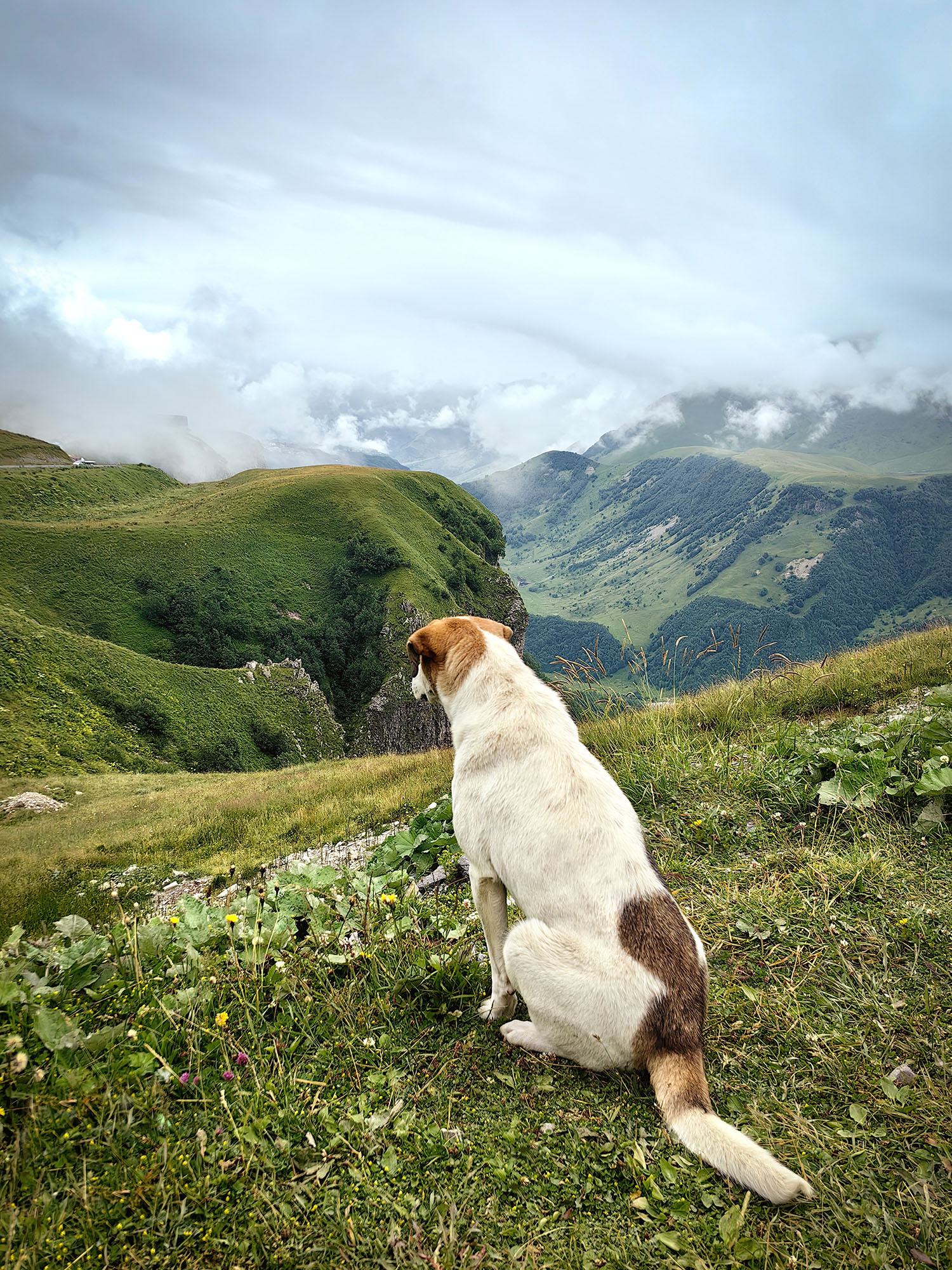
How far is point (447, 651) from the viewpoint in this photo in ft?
15.3

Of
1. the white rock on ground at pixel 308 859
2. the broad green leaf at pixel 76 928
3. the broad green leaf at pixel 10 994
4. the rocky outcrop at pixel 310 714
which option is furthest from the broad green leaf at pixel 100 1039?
the rocky outcrop at pixel 310 714

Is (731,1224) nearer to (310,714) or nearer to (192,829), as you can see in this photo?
(192,829)

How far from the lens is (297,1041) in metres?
3.21

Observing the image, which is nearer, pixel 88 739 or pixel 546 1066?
pixel 546 1066

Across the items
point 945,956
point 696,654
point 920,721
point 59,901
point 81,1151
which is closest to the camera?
point 81,1151

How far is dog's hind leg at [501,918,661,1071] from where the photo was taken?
3.09 m

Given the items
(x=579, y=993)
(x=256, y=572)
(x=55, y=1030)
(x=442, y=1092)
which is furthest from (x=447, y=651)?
(x=256, y=572)

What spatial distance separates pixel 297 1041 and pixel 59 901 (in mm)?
12819

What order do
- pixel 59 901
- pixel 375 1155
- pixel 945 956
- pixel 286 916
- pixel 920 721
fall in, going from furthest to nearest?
1. pixel 59 901
2. pixel 920 721
3. pixel 286 916
4. pixel 945 956
5. pixel 375 1155

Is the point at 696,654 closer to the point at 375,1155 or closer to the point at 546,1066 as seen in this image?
the point at 546,1066

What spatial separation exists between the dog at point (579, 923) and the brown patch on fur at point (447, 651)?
1.19 feet

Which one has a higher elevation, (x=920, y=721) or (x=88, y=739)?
(x=920, y=721)

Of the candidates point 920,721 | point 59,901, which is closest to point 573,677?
point 920,721

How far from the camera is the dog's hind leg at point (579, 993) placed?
3088 millimetres
